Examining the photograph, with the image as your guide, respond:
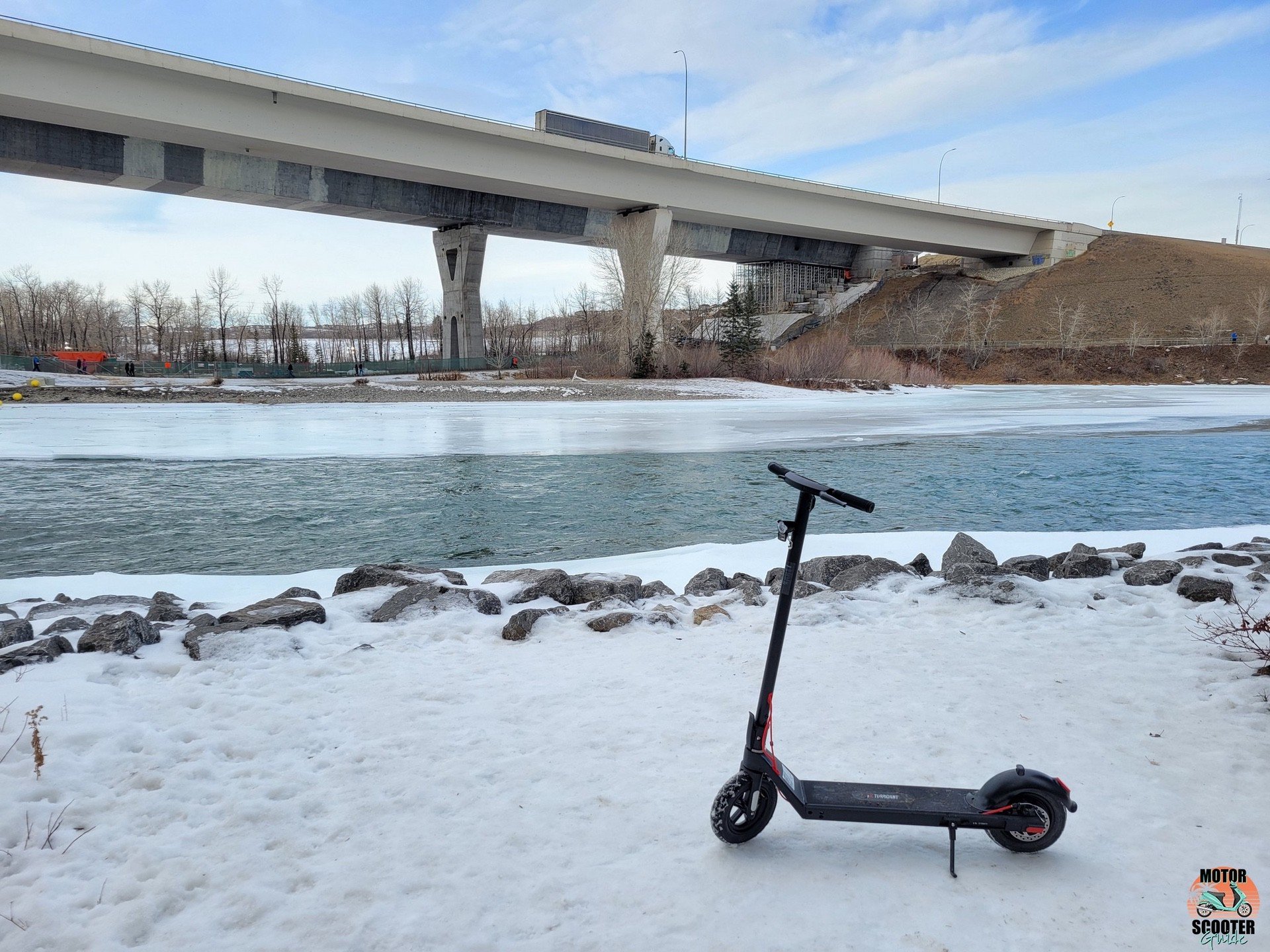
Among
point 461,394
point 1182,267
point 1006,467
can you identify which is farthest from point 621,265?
point 1182,267

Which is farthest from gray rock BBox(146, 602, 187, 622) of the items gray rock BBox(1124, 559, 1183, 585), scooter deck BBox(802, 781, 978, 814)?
gray rock BBox(1124, 559, 1183, 585)

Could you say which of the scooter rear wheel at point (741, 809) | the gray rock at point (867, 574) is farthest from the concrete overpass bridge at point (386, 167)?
the scooter rear wheel at point (741, 809)

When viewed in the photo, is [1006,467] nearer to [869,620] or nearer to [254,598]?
[869,620]

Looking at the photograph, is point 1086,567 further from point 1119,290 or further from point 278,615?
point 1119,290

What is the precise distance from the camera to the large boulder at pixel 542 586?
627cm

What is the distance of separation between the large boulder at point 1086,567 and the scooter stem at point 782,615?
4793 millimetres

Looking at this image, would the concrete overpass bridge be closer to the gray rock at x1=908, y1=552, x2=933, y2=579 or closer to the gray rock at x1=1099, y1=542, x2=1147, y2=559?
the gray rock at x1=908, y1=552, x2=933, y2=579

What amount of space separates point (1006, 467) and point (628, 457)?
23.4 feet

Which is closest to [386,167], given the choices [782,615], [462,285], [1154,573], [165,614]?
[462,285]

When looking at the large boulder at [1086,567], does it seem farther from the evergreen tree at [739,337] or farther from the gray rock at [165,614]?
the evergreen tree at [739,337]

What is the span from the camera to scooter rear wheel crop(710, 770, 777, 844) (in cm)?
304

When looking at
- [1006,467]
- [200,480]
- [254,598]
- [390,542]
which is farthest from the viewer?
[1006,467]

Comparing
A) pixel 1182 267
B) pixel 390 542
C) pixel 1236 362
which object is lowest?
pixel 390 542

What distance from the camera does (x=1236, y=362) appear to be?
185 feet
